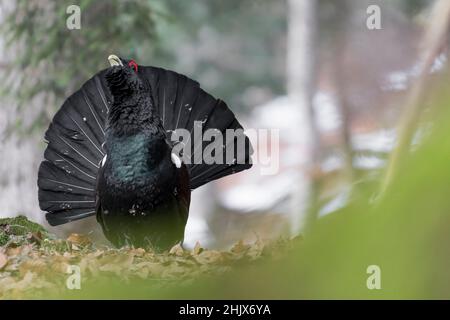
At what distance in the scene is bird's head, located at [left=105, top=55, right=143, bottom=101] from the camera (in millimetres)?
4793

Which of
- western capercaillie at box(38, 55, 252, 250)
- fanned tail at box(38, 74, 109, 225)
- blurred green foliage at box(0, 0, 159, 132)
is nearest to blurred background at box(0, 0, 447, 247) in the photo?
blurred green foliage at box(0, 0, 159, 132)

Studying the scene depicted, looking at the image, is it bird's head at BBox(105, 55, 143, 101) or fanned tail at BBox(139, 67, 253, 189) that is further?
fanned tail at BBox(139, 67, 253, 189)

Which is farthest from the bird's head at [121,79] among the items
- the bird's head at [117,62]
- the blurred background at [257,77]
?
the blurred background at [257,77]

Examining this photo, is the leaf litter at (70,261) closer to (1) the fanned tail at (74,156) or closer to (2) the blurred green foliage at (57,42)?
(1) the fanned tail at (74,156)

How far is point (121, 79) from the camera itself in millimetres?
4820

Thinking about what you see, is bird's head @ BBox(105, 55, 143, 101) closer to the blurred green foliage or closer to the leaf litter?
the leaf litter

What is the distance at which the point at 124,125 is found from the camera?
4.81 m

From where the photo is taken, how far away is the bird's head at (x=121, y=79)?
15.7 feet

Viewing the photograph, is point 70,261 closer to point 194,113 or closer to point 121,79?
point 121,79

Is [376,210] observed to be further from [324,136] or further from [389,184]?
[324,136]

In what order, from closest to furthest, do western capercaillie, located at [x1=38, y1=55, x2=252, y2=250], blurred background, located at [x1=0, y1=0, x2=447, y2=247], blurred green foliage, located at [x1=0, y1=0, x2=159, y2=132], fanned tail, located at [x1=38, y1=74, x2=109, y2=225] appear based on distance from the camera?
western capercaillie, located at [x1=38, y1=55, x2=252, y2=250], blurred background, located at [x1=0, y1=0, x2=447, y2=247], fanned tail, located at [x1=38, y1=74, x2=109, y2=225], blurred green foliage, located at [x1=0, y1=0, x2=159, y2=132]

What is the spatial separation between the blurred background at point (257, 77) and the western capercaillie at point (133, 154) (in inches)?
23.8
